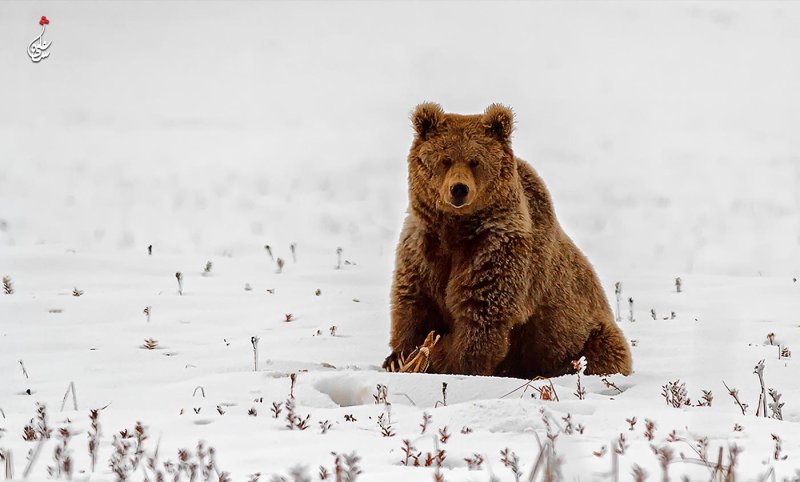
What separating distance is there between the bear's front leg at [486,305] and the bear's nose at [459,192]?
16.3 inches

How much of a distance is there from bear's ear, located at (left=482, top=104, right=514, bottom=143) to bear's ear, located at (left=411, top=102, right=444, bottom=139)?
0.32 m

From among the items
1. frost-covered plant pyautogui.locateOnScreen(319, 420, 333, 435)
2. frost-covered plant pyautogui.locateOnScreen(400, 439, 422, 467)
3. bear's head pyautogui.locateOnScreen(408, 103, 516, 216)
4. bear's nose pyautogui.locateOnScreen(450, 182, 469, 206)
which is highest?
bear's head pyautogui.locateOnScreen(408, 103, 516, 216)

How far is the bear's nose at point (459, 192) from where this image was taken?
5.57 metres

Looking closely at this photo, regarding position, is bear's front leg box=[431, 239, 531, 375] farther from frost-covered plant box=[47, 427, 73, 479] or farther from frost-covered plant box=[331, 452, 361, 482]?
frost-covered plant box=[47, 427, 73, 479]

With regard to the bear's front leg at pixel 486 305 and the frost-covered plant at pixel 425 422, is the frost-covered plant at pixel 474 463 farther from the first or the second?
the bear's front leg at pixel 486 305

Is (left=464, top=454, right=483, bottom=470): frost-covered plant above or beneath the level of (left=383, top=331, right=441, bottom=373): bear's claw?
beneath

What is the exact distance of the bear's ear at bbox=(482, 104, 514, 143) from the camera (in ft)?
19.6

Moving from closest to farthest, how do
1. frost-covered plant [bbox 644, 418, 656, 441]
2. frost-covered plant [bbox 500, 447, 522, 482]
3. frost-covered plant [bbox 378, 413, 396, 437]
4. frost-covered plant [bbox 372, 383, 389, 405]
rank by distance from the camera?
frost-covered plant [bbox 500, 447, 522, 482]
frost-covered plant [bbox 644, 418, 656, 441]
frost-covered plant [bbox 378, 413, 396, 437]
frost-covered plant [bbox 372, 383, 389, 405]

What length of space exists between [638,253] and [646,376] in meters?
7.18

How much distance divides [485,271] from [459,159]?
75cm

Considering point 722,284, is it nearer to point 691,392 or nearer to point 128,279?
point 691,392

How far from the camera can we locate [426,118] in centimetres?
601

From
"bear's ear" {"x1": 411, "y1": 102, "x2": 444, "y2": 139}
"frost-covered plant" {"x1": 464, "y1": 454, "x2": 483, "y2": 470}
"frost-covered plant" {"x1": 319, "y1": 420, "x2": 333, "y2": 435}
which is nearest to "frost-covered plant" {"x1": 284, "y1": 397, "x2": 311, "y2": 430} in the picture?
"frost-covered plant" {"x1": 319, "y1": 420, "x2": 333, "y2": 435}

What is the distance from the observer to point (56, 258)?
389 inches
